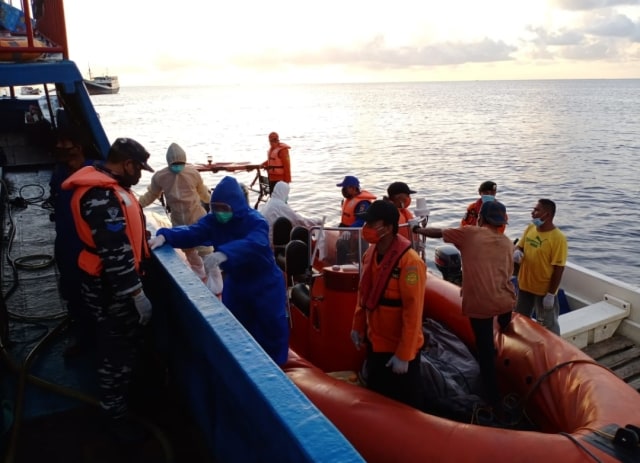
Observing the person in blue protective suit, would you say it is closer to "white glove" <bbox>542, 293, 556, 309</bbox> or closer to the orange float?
the orange float

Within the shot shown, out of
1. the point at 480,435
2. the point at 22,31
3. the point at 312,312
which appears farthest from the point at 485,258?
the point at 22,31

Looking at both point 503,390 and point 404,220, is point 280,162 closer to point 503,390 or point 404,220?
point 404,220

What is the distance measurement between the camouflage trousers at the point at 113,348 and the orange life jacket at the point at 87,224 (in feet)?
0.53

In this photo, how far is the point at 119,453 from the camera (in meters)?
2.50

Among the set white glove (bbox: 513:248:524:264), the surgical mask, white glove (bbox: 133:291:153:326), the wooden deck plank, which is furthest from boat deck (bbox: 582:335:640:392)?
white glove (bbox: 133:291:153:326)

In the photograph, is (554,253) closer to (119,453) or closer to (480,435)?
(480,435)

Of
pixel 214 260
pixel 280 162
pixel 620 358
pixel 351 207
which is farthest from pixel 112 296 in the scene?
pixel 280 162

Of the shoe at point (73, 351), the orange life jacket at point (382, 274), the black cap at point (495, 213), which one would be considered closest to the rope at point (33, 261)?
the shoe at point (73, 351)

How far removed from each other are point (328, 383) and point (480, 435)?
104 cm

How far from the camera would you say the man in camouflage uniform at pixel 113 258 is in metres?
2.43

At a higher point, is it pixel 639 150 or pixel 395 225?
pixel 395 225

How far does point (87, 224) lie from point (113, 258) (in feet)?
0.68

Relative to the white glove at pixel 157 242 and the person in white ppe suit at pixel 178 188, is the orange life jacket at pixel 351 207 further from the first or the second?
the white glove at pixel 157 242

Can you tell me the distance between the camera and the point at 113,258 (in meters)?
2.45
